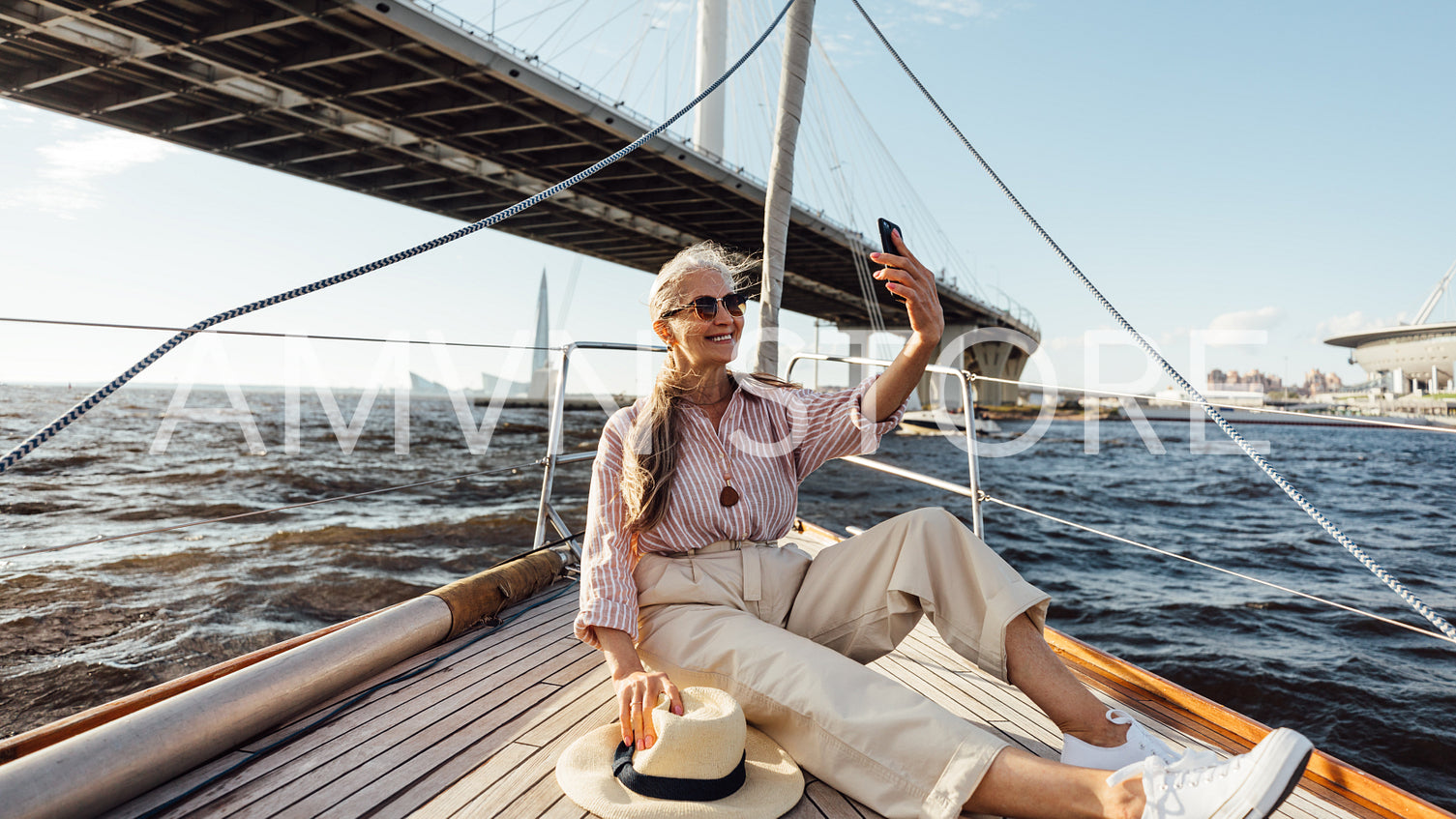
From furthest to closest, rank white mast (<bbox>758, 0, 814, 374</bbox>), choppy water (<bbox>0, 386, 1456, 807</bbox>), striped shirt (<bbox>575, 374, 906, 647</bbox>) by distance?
white mast (<bbox>758, 0, 814, 374</bbox>) < choppy water (<bbox>0, 386, 1456, 807</bbox>) < striped shirt (<bbox>575, 374, 906, 647</bbox>)

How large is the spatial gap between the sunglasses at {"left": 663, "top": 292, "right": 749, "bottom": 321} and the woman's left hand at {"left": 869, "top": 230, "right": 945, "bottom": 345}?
13.8 inches

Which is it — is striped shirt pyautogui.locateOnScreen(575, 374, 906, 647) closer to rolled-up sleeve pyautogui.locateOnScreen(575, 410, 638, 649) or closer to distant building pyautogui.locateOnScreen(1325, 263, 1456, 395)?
rolled-up sleeve pyautogui.locateOnScreen(575, 410, 638, 649)

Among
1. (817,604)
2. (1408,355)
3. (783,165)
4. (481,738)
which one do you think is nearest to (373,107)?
(783,165)

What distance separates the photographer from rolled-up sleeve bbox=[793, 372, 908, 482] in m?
1.68

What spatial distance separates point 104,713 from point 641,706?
3.42 feet

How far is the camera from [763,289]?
5.05 m

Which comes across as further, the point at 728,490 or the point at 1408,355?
the point at 1408,355

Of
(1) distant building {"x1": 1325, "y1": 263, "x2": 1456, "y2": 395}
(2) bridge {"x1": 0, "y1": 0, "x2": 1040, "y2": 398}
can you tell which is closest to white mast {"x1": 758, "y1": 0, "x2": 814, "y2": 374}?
(2) bridge {"x1": 0, "y1": 0, "x2": 1040, "y2": 398}

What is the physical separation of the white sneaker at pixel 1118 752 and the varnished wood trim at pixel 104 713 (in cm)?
165

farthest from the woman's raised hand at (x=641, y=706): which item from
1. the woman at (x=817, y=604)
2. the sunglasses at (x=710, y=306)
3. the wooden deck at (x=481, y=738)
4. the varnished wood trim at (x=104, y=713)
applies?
the varnished wood trim at (x=104, y=713)

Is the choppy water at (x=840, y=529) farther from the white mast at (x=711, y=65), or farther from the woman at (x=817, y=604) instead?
the white mast at (x=711, y=65)

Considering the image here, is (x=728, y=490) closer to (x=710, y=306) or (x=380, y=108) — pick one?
(x=710, y=306)

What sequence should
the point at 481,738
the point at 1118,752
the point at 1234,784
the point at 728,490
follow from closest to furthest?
the point at 1234,784 < the point at 1118,752 < the point at 481,738 < the point at 728,490

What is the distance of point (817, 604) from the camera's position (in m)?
1.56
